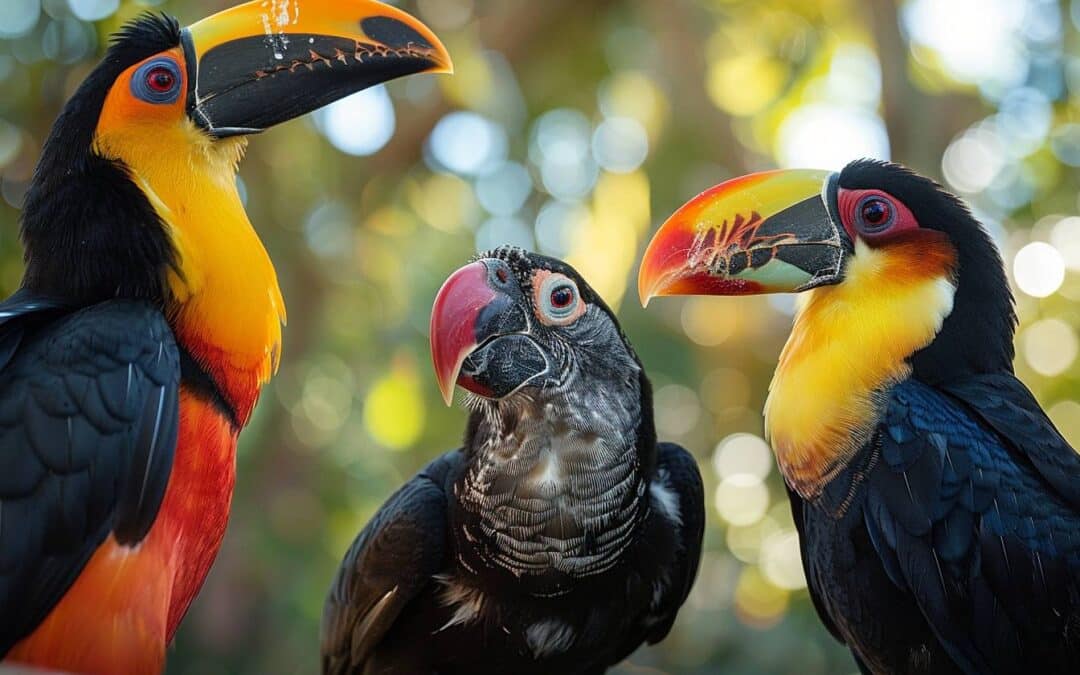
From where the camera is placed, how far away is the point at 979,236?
10.3 ft

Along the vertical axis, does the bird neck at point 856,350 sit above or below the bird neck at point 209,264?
below

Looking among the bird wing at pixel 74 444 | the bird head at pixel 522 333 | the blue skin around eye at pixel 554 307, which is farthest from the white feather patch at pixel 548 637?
the bird wing at pixel 74 444

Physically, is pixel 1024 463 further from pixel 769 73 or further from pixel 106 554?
pixel 769 73

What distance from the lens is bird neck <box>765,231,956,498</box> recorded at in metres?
2.96

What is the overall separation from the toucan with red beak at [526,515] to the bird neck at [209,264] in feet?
1.64

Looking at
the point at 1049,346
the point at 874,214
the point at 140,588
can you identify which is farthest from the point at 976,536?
the point at 1049,346

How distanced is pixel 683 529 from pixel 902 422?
2.98ft

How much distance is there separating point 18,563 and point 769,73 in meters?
8.06

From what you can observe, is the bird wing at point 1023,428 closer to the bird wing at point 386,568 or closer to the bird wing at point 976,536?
the bird wing at point 976,536

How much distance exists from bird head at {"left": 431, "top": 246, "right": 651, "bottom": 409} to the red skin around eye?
79 centimetres

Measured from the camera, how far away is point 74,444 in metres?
2.47

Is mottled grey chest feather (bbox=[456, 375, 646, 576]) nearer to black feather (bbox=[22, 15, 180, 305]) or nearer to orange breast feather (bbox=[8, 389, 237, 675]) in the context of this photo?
orange breast feather (bbox=[8, 389, 237, 675])

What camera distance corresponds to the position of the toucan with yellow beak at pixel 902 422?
2.71 meters

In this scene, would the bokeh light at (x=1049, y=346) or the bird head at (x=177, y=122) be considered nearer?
the bird head at (x=177, y=122)
